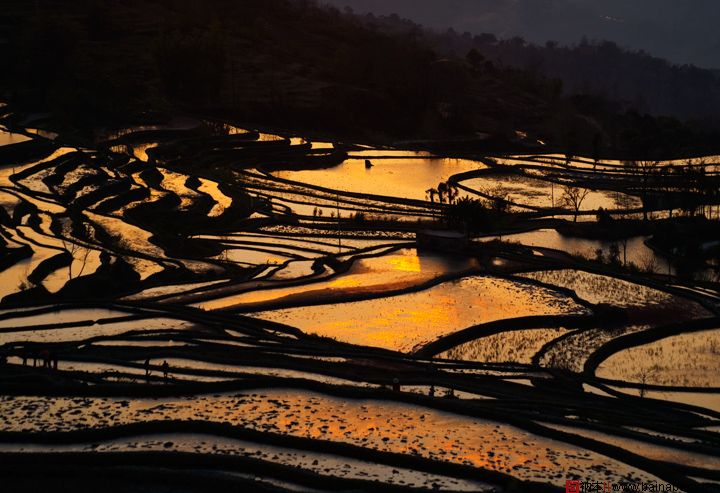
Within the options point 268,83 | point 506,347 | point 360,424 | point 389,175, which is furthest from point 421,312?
point 268,83

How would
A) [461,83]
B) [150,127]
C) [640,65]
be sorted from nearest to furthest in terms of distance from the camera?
[150,127] → [461,83] → [640,65]

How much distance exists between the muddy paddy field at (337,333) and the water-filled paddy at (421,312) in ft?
0.33

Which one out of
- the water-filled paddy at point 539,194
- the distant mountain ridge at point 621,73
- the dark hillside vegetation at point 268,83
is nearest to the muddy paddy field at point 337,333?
the water-filled paddy at point 539,194

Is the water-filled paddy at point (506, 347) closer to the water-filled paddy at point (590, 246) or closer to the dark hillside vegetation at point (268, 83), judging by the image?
the water-filled paddy at point (590, 246)

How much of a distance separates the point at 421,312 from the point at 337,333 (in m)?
2.84

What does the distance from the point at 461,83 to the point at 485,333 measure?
62.0m

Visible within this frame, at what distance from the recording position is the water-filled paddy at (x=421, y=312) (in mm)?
A: 23266

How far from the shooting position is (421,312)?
2527 centimetres

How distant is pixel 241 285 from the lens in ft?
90.6

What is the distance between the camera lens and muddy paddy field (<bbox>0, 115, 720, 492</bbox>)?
13.9 m

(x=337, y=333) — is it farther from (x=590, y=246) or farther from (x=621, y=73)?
(x=621, y=73)

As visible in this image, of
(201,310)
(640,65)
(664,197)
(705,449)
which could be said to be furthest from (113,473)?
(640,65)

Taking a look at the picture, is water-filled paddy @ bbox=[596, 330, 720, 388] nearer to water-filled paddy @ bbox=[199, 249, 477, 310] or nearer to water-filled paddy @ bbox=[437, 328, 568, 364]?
water-filled paddy @ bbox=[437, 328, 568, 364]

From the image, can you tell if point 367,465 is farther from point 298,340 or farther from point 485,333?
point 485,333
